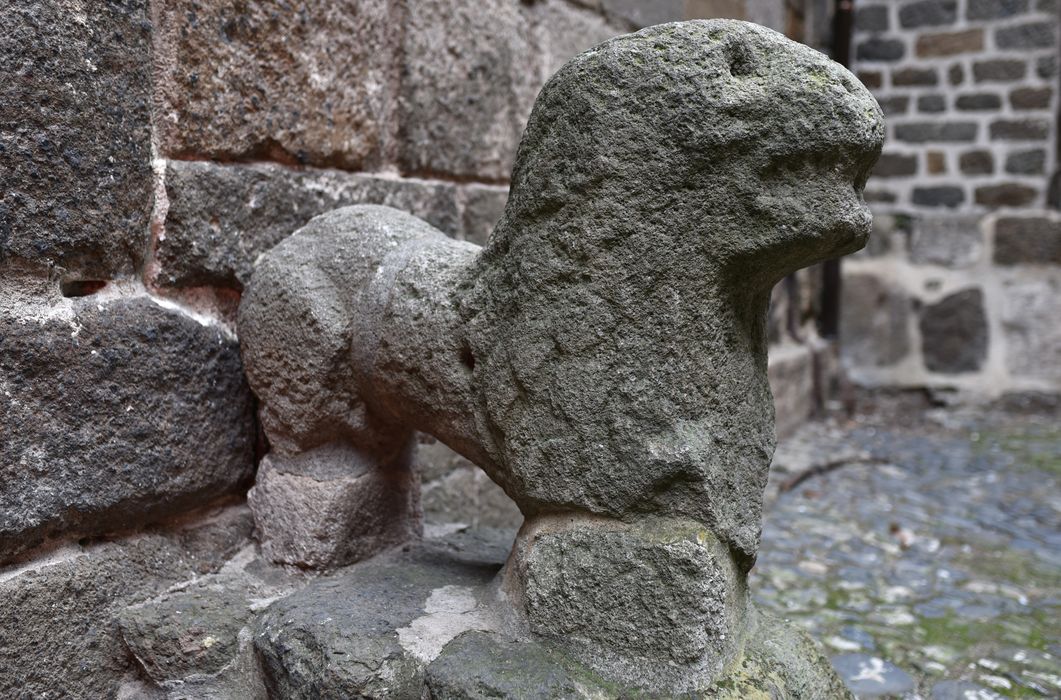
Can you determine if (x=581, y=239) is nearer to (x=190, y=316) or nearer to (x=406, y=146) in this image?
(x=190, y=316)

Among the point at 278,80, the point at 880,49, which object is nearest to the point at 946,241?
the point at 880,49

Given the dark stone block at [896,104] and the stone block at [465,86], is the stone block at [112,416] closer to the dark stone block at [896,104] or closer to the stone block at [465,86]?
the stone block at [465,86]

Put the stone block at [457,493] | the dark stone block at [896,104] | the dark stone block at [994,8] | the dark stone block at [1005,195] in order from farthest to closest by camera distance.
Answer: the dark stone block at [896,104] < the dark stone block at [1005,195] < the dark stone block at [994,8] < the stone block at [457,493]

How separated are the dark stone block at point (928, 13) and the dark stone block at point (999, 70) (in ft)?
1.21

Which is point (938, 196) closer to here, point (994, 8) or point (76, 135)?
point (994, 8)

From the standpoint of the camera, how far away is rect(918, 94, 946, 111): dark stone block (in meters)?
5.89

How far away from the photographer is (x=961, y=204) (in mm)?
5883

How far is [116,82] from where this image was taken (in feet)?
4.75

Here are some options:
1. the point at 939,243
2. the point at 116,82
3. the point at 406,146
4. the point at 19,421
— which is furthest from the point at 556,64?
the point at 939,243

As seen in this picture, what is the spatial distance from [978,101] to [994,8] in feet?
1.89

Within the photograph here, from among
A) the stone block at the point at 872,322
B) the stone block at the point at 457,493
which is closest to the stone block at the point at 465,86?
the stone block at the point at 457,493

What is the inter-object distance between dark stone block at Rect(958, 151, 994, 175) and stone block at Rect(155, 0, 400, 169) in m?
5.02

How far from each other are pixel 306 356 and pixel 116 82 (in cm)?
54

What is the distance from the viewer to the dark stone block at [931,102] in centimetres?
→ 589
